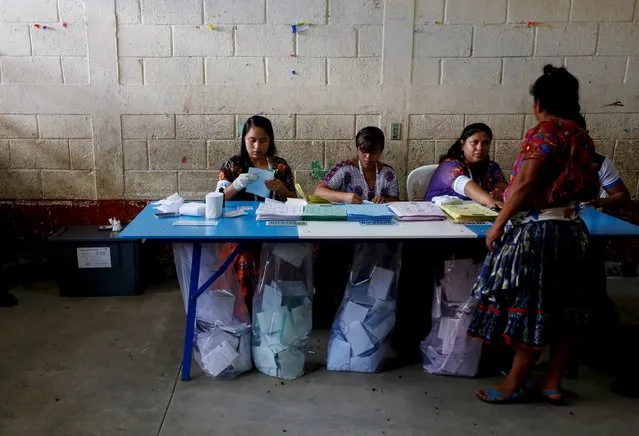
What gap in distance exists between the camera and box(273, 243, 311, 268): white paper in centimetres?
260

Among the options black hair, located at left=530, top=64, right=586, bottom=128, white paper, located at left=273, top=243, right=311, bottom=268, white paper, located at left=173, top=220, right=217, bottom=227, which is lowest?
white paper, located at left=273, top=243, right=311, bottom=268

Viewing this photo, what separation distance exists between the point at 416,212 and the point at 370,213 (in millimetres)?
233

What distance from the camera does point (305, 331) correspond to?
8.71 ft

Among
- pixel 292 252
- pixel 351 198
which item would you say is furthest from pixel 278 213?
pixel 351 198

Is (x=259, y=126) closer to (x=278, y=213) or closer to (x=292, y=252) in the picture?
(x=278, y=213)

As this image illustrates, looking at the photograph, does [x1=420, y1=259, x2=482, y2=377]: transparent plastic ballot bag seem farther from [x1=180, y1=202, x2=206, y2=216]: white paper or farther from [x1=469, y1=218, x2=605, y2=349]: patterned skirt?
[x1=180, y1=202, x2=206, y2=216]: white paper

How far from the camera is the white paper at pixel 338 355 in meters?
2.70

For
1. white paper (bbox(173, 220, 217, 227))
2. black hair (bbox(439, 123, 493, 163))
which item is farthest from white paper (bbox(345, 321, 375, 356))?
black hair (bbox(439, 123, 493, 163))

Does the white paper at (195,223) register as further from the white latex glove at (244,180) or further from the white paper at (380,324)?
the white paper at (380,324)

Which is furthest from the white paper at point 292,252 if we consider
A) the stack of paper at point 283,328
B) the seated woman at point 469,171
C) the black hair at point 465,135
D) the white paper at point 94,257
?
the white paper at point 94,257

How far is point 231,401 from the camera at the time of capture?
2455mm

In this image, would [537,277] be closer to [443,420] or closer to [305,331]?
[443,420]

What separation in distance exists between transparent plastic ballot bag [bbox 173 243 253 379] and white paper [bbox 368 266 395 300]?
0.63m

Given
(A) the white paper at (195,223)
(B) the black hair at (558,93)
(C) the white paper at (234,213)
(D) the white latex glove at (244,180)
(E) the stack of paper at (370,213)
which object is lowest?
(A) the white paper at (195,223)
